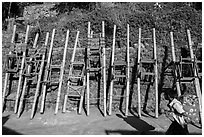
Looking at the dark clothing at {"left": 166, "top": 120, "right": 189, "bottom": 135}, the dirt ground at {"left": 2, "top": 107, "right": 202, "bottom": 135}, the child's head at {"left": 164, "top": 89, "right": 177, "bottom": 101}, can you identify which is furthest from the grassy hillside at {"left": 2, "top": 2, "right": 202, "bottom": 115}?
the dark clothing at {"left": 166, "top": 120, "right": 189, "bottom": 135}

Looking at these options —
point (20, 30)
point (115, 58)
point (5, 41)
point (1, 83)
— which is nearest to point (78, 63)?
point (115, 58)

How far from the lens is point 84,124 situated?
6535mm

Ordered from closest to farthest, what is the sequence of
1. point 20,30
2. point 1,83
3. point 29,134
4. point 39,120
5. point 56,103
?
point 29,134, point 39,120, point 56,103, point 1,83, point 20,30

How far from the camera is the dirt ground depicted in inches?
235

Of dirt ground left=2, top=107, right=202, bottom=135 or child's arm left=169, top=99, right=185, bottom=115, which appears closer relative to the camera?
child's arm left=169, top=99, right=185, bottom=115

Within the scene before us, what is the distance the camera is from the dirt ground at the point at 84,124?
598 cm

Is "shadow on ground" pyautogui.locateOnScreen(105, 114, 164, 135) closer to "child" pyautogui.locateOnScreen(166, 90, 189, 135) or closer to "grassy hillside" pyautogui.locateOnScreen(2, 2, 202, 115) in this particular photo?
"child" pyautogui.locateOnScreen(166, 90, 189, 135)

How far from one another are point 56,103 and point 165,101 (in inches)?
158

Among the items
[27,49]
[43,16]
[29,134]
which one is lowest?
[29,134]

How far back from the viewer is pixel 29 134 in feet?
19.4

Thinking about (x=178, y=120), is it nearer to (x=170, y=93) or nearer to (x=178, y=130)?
(x=178, y=130)

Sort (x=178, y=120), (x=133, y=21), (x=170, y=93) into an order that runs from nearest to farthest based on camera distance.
→ (x=178, y=120)
(x=170, y=93)
(x=133, y=21)

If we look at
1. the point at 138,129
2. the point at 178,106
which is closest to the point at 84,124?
the point at 138,129

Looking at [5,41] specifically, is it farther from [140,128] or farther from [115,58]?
[140,128]
